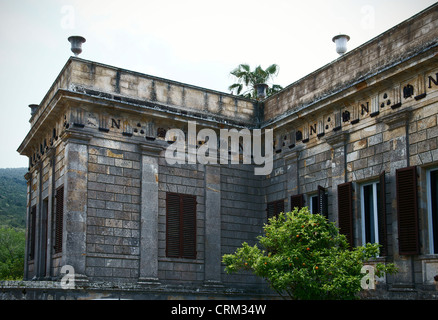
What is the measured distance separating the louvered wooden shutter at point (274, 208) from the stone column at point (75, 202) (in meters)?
6.02

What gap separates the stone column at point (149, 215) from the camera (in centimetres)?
1722

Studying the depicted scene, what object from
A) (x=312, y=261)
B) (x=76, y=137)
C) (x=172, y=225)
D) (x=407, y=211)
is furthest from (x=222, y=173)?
(x=407, y=211)

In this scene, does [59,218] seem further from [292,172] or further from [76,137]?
[292,172]

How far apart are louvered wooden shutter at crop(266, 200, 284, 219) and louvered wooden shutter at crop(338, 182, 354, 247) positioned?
114 inches

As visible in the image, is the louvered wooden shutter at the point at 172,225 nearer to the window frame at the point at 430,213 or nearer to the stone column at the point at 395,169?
the stone column at the point at 395,169

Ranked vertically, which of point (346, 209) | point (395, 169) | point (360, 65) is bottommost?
point (346, 209)

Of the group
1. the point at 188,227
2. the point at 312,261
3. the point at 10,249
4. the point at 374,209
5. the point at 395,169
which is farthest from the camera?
the point at 10,249

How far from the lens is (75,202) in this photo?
16484 mm

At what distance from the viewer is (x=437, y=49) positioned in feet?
45.0

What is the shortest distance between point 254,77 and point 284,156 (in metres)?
13.0

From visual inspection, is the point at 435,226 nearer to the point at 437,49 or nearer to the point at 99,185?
the point at 437,49

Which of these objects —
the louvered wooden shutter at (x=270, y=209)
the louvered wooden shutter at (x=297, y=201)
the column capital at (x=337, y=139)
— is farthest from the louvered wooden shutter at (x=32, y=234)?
the column capital at (x=337, y=139)

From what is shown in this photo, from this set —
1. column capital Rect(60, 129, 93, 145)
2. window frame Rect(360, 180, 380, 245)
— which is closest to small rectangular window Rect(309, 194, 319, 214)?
window frame Rect(360, 180, 380, 245)

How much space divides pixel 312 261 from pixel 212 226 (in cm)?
570
